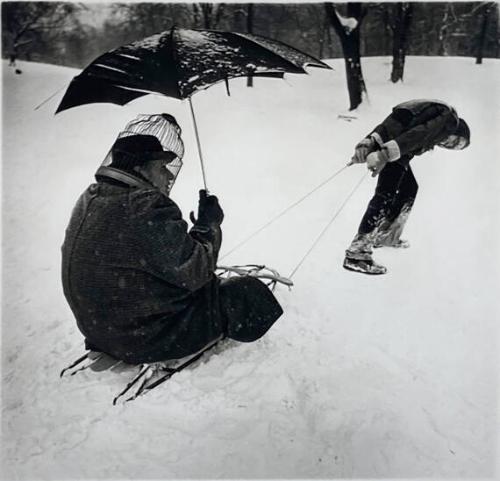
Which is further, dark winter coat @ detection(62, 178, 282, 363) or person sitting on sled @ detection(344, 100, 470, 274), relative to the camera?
person sitting on sled @ detection(344, 100, 470, 274)

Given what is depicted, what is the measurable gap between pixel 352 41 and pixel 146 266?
2.28m

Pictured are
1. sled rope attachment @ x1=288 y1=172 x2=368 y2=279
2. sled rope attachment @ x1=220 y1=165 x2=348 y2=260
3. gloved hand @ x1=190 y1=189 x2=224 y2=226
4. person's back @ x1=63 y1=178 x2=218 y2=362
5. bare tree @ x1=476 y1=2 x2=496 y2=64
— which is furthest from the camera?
sled rope attachment @ x1=220 y1=165 x2=348 y2=260

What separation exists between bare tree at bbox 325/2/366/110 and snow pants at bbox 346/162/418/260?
73cm

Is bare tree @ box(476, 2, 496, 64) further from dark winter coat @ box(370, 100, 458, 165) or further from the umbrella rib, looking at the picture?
the umbrella rib

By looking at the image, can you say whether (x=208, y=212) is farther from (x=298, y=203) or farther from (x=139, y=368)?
(x=298, y=203)

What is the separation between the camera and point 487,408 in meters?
1.93

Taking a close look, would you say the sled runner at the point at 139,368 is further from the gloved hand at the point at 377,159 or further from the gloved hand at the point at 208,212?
the gloved hand at the point at 377,159

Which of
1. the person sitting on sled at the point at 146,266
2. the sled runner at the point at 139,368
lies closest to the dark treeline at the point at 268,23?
the person sitting on sled at the point at 146,266

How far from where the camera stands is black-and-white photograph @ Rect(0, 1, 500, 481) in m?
1.78

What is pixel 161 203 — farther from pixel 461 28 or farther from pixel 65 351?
pixel 461 28

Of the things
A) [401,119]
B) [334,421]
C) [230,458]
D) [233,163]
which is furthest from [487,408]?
[233,163]

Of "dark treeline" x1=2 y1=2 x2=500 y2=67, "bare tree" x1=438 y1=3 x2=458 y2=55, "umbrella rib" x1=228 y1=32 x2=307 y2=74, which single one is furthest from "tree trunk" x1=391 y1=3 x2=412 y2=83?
"umbrella rib" x1=228 y1=32 x2=307 y2=74

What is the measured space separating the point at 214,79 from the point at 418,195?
62.6 inches

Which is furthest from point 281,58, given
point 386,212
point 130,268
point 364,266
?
point 364,266
